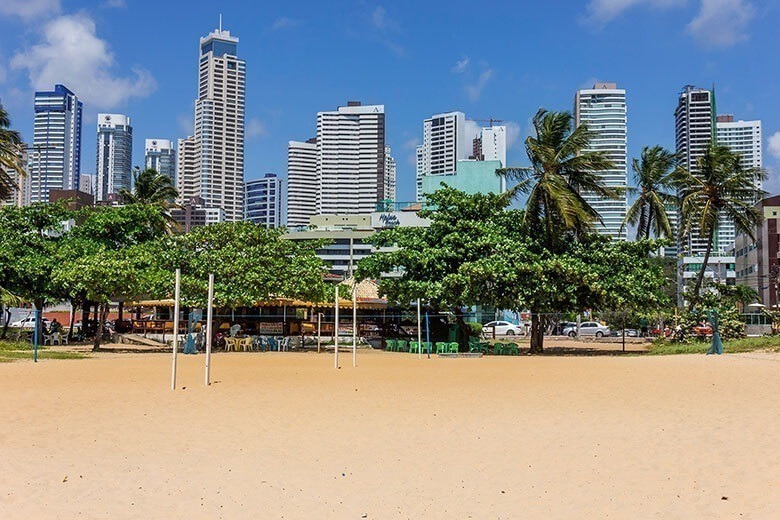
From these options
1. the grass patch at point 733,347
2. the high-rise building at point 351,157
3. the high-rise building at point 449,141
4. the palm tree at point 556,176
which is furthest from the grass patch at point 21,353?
the high-rise building at point 449,141

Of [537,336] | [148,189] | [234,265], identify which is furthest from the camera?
[148,189]

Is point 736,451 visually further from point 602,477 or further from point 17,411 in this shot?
point 17,411

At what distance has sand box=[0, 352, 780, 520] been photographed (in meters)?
6.15

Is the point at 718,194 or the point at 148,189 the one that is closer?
the point at 718,194

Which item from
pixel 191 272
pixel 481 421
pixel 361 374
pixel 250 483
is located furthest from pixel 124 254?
pixel 250 483

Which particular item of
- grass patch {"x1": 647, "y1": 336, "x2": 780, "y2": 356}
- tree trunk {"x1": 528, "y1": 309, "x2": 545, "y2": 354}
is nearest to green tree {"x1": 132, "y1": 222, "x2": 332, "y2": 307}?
tree trunk {"x1": 528, "y1": 309, "x2": 545, "y2": 354}

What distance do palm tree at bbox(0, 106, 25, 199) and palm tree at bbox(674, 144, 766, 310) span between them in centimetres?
2661

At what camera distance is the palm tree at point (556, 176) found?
2608 centimetres

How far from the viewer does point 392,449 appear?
824cm

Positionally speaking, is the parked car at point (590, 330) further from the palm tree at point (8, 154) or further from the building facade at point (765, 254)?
the palm tree at point (8, 154)

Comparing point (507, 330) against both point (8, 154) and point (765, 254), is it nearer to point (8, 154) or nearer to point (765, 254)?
point (765, 254)

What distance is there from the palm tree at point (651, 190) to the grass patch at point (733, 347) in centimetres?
713

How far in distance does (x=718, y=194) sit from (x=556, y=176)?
8.87 m

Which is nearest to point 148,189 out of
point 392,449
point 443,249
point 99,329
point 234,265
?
point 99,329
